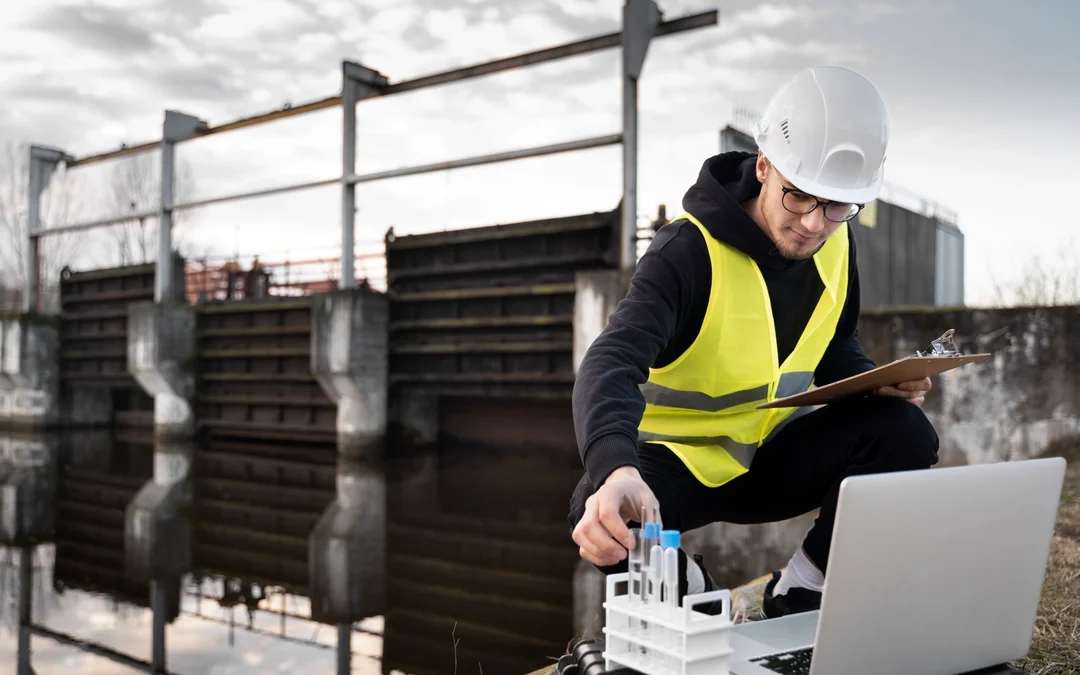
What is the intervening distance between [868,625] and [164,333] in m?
11.8

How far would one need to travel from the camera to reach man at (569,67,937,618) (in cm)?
162

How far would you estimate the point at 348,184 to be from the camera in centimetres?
986

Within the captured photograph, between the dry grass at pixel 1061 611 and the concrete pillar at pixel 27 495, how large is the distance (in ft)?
18.0

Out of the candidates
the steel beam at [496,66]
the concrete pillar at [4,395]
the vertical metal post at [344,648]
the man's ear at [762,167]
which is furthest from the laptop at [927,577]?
the concrete pillar at [4,395]

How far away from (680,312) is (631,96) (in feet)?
21.1

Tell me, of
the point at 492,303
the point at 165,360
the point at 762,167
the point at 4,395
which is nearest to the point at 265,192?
the point at 165,360

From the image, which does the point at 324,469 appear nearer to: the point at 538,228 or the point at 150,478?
the point at 150,478

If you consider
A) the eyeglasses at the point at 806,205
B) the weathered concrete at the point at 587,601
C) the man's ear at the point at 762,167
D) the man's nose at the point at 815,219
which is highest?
the man's ear at the point at 762,167

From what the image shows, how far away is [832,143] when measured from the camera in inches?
63.6

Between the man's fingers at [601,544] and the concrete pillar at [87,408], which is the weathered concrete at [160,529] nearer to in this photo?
the man's fingers at [601,544]

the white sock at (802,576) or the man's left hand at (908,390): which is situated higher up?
the man's left hand at (908,390)

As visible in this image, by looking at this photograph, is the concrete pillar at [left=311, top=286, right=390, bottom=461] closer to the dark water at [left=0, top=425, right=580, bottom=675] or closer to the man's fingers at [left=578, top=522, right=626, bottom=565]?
the dark water at [left=0, top=425, right=580, bottom=675]

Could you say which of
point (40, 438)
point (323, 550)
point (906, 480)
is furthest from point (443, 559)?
point (40, 438)

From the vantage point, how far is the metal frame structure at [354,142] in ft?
25.1
